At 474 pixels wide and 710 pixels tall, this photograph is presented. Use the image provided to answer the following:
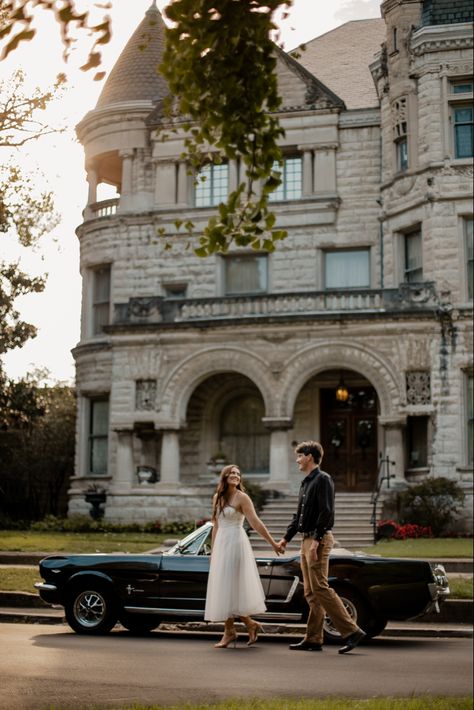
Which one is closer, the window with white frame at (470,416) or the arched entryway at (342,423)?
the window with white frame at (470,416)

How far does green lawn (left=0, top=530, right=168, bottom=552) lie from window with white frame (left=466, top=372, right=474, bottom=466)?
24.3 ft

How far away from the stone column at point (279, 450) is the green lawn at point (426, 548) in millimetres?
4395

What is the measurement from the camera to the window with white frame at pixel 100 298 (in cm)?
3303

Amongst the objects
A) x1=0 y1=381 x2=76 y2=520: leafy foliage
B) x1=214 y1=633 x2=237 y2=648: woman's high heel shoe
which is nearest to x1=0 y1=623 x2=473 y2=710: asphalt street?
x1=214 y1=633 x2=237 y2=648: woman's high heel shoe

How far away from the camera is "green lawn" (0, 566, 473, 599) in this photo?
47.6ft

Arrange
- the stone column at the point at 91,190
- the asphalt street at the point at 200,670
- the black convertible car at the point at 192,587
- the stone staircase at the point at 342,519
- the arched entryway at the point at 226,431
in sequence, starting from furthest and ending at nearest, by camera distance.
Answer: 1. the stone column at the point at 91,190
2. the arched entryway at the point at 226,431
3. the stone staircase at the point at 342,519
4. the black convertible car at the point at 192,587
5. the asphalt street at the point at 200,670

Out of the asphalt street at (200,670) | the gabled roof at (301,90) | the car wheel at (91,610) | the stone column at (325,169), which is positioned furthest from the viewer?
the gabled roof at (301,90)

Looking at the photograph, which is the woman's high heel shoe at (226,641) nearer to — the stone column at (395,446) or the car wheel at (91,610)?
the car wheel at (91,610)

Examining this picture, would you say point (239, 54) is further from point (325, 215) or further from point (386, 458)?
point (325, 215)

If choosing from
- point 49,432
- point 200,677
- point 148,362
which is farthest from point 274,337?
point 200,677

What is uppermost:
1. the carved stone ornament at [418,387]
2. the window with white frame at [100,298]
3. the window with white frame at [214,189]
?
the window with white frame at [214,189]

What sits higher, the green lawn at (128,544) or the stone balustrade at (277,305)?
the stone balustrade at (277,305)

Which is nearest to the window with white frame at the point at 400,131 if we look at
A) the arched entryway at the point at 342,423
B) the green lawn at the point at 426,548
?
the arched entryway at the point at 342,423

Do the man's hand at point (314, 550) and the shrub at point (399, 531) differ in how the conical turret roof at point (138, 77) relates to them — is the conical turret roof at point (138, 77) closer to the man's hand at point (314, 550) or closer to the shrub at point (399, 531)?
the shrub at point (399, 531)
